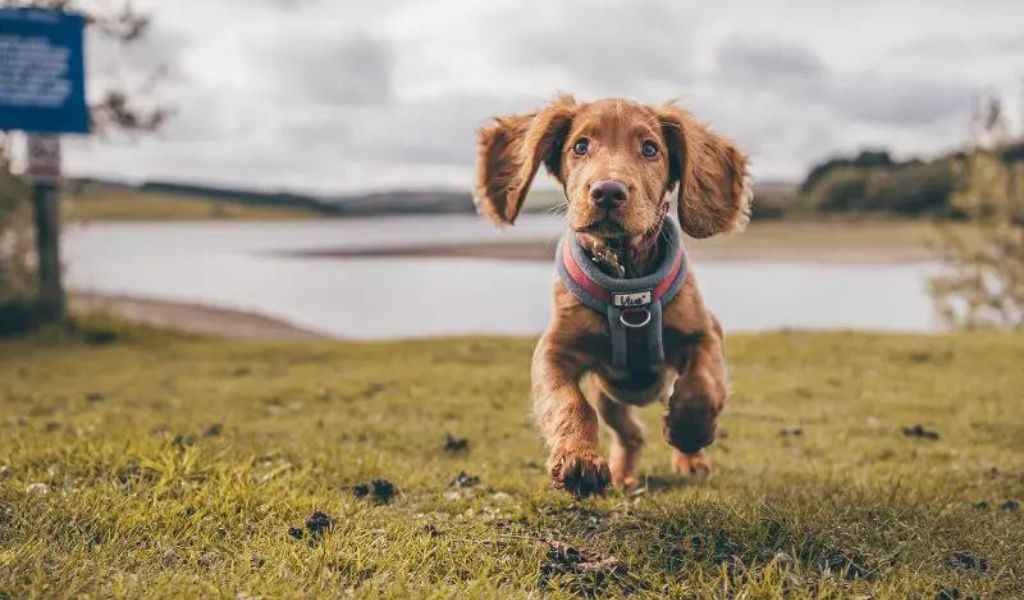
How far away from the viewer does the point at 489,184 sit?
21.0 feet

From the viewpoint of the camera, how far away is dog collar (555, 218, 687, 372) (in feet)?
17.5

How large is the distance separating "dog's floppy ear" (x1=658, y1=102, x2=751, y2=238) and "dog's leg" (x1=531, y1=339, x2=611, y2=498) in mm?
1255

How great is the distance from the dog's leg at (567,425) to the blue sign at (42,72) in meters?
16.7

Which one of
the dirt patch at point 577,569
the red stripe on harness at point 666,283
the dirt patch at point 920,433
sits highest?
the red stripe on harness at point 666,283

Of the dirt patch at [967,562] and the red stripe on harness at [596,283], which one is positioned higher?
the red stripe on harness at [596,283]

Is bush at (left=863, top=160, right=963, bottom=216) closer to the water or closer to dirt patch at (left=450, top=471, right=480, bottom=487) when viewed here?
the water

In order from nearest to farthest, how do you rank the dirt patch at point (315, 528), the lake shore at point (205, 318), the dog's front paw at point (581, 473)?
the dog's front paw at point (581, 473)
the dirt patch at point (315, 528)
the lake shore at point (205, 318)

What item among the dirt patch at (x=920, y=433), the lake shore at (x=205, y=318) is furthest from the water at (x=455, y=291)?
the dirt patch at (x=920, y=433)

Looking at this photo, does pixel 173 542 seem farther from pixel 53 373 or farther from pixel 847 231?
pixel 847 231

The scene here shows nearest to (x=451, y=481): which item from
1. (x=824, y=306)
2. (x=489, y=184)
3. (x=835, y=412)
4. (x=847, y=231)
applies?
(x=489, y=184)

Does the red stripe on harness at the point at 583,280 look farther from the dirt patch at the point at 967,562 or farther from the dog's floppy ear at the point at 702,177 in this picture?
the dirt patch at the point at 967,562

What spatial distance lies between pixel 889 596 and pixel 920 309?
1795 inches

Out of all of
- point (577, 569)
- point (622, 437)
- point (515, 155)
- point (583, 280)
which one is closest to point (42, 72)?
point (515, 155)

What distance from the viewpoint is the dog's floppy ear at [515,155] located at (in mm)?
5840
